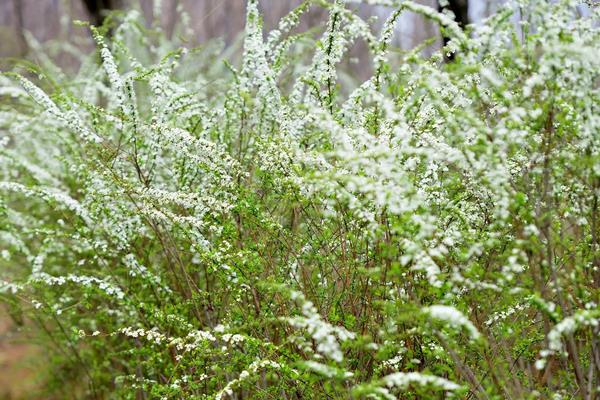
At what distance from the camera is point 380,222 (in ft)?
9.42

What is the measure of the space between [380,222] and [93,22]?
5247mm

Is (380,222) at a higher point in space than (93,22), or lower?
lower

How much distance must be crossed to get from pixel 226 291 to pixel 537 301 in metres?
1.75

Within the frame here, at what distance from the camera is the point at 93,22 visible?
703 centimetres

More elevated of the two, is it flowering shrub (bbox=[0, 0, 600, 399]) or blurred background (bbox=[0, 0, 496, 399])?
blurred background (bbox=[0, 0, 496, 399])

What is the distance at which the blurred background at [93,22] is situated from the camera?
20.2 feet

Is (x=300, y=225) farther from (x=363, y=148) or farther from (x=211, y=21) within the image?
(x=211, y=21)

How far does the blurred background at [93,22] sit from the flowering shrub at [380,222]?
177cm

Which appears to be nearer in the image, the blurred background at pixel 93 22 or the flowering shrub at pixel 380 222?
the flowering shrub at pixel 380 222

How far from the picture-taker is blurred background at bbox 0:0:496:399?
6.15 m

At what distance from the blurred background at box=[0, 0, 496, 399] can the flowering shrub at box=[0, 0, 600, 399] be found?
1.77 meters

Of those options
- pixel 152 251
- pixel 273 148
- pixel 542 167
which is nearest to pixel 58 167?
pixel 152 251

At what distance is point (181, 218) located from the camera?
310 cm

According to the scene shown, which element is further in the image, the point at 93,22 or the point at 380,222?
the point at 93,22
